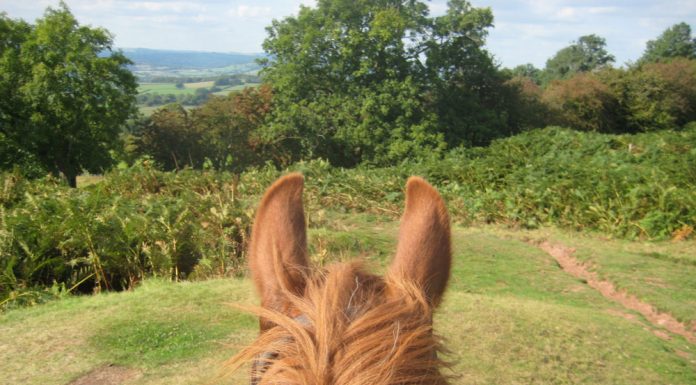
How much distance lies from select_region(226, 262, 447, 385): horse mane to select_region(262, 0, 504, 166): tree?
66.9 ft

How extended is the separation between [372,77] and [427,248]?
22469 millimetres

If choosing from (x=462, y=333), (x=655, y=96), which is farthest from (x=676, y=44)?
(x=462, y=333)

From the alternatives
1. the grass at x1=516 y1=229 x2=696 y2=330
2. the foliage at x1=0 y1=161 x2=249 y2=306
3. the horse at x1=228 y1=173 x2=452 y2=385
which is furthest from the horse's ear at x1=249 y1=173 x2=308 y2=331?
the grass at x1=516 y1=229 x2=696 y2=330

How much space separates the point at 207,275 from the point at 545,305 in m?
3.55

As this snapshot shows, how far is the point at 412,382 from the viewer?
1.13 metres

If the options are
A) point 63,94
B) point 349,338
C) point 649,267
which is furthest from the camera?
point 63,94

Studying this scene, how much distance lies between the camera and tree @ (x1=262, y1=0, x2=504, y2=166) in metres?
22.3

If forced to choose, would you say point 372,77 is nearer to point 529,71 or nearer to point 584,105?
point 584,105

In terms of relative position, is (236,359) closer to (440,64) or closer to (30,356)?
(30,356)

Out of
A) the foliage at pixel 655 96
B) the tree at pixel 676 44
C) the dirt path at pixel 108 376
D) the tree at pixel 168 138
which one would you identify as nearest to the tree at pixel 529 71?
the tree at pixel 676 44

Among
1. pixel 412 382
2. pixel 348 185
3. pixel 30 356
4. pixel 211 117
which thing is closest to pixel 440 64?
pixel 211 117

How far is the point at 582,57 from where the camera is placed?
50.2 m

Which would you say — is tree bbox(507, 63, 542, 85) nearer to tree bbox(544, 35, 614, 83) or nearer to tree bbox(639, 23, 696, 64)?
tree bbox(544, 35, 614, 83)

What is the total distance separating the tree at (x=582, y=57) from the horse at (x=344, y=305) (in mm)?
52464
